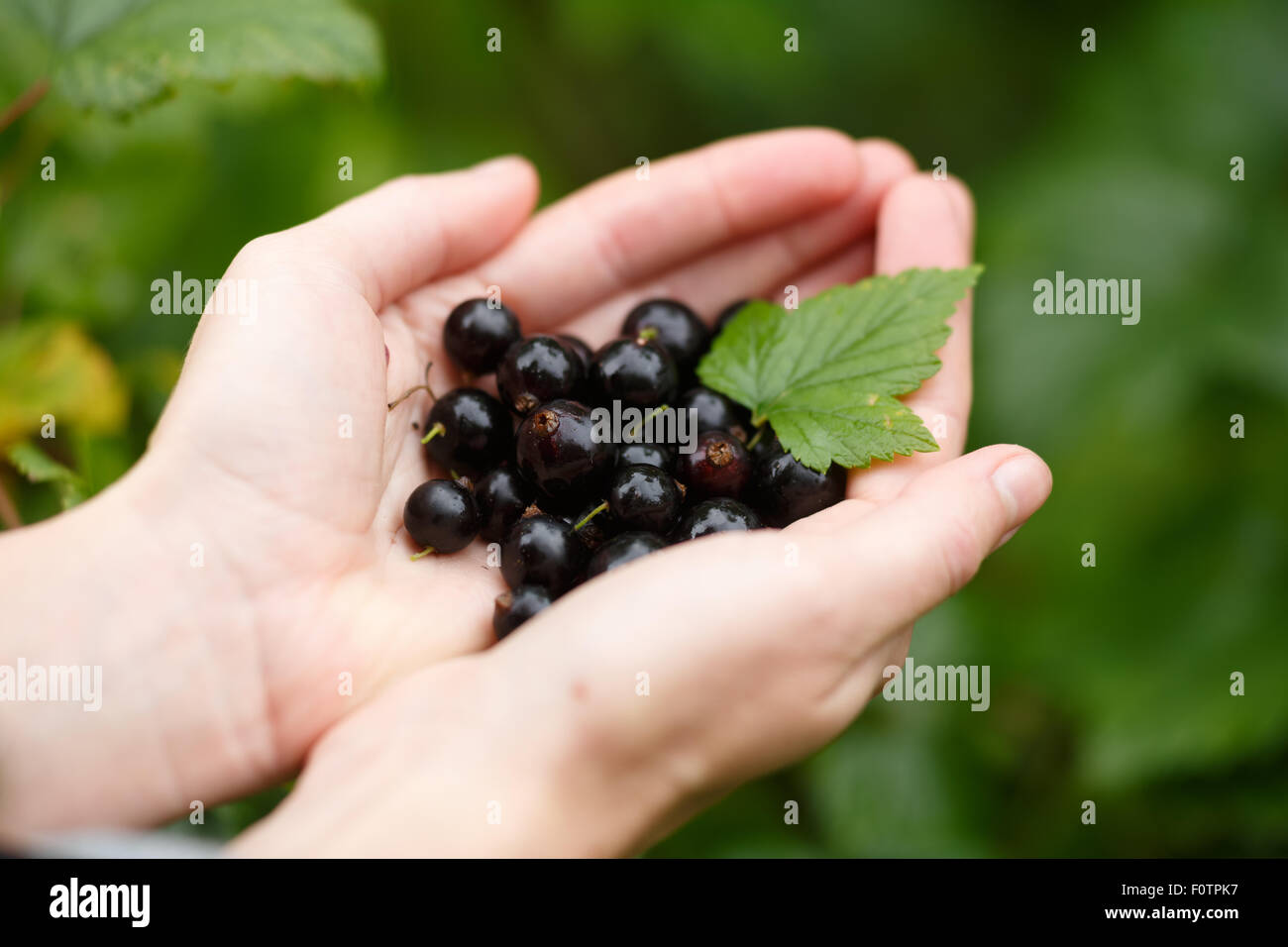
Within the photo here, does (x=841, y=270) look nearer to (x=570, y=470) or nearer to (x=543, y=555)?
(x=570, y=470)

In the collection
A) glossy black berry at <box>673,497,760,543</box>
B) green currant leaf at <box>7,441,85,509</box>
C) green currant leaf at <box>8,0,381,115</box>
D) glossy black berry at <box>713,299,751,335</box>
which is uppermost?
green currant leaf at <box>8,0,381,115</box>

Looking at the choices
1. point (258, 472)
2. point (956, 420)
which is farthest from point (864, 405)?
point (258, 472)

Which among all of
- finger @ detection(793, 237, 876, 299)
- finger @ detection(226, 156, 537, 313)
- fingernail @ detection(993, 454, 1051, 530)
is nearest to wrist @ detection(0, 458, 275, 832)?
finger @ detection(226, 156, 537, 313)

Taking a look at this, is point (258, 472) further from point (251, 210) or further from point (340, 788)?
point (251, 210)

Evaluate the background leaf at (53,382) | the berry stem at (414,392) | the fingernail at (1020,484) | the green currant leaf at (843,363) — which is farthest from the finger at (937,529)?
the background leaf at (53,382)

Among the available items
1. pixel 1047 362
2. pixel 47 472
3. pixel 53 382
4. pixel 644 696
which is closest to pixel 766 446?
pixel 644 696

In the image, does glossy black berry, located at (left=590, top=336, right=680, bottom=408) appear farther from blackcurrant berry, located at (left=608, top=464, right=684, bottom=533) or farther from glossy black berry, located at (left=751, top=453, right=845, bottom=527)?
glossy black berry, located at (left=751, top=453, right=845, bottom=527)
